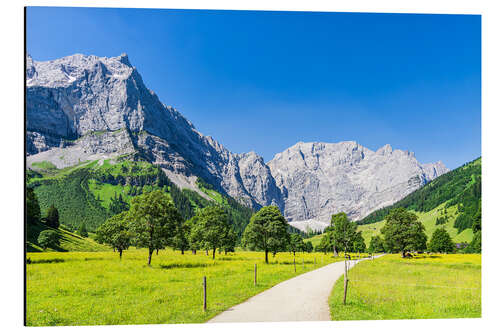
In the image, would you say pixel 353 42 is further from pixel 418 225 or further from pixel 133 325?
pixel 418 225

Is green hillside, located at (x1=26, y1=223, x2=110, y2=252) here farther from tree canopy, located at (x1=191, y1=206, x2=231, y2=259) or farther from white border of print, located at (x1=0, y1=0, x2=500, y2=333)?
white border of print, located at (x1=0, y1=0, x2=500, y2=333)

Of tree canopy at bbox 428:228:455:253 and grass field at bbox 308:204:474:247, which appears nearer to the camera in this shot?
tree canopy at bbox 428:228:455:253

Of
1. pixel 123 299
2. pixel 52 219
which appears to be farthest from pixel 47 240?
pixel 123 299

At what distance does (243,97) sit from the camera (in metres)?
20.9

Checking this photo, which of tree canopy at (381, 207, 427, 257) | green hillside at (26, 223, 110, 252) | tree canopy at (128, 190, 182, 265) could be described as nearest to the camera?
tree canopy at (128, 190, 182, 265)

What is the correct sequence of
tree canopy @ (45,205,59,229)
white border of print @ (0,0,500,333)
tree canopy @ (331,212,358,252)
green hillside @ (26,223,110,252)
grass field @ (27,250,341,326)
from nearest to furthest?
white border of print @ (0,0,500,333), grass field @ (27,250,341,326), tree canopy @ (331,212,358,252), green hillside @ (26,223,110,252), tree canopy @ (45,205,59,229)

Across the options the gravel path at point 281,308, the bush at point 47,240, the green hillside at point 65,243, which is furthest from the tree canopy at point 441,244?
the bush at point 47,240

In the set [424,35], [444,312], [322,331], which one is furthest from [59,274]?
[424,35]

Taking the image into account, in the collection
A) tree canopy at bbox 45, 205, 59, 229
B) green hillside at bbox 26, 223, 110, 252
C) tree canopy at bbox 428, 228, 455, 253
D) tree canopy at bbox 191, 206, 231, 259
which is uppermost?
tree canopy at bbox 191, 206, 231, 259

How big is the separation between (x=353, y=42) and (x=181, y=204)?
181m

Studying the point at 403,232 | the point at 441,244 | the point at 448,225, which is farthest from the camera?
the point at 448,225

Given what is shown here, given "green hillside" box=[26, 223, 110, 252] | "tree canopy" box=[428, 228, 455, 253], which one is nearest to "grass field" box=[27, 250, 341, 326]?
"green hillside" box=[26, 223, 110, 252]

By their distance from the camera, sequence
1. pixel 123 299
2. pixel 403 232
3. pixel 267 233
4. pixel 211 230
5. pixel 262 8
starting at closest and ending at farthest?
pixel 262 8, pixel 123 299, pixel 267 233, pixel 211 230, pixel 403 232

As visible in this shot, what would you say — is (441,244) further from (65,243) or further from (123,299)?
(65,243)
